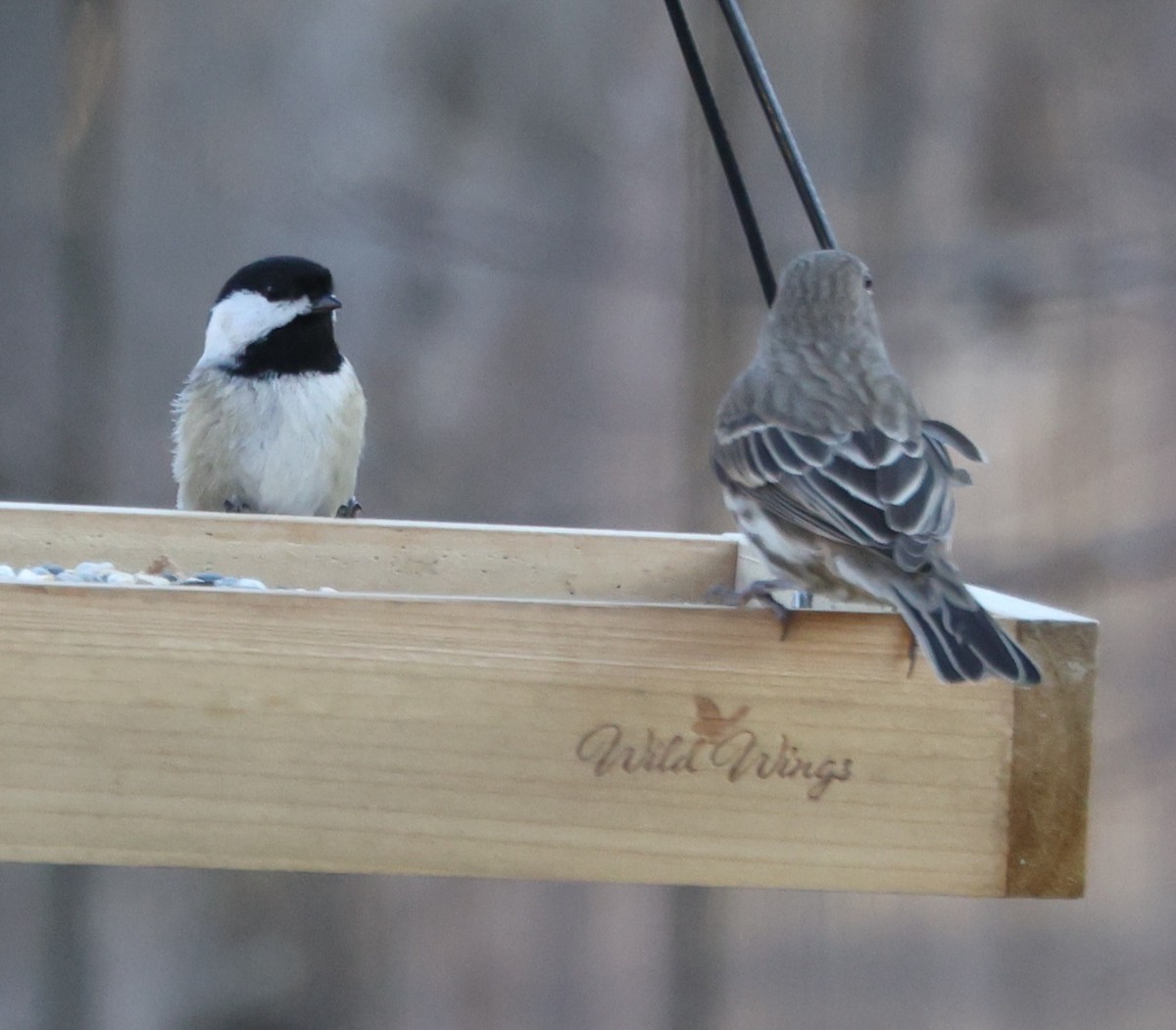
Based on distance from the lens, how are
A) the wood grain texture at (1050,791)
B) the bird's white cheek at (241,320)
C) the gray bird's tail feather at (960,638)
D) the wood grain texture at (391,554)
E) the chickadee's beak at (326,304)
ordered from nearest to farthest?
1. the gray bird's tail feather at (960,638)
2. the wood grain texture at (1050,791)
3. the wood grain texture at (391,554)
4. the chickadee's beak at (326,304)
5. the bird's white cheek at (241,320)

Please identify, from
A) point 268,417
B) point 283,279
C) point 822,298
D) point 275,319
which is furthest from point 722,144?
point 268,417

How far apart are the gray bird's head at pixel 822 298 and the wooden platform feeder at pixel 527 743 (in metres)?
0.80

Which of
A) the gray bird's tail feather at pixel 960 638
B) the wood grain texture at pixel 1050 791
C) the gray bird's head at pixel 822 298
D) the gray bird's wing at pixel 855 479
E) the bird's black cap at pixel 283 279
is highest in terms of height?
the bird's black cap at pixel 283 279

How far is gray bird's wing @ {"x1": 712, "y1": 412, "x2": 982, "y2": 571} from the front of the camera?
197 centimetres

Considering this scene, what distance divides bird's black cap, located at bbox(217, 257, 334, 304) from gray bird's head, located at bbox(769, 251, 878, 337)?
1.02 meters

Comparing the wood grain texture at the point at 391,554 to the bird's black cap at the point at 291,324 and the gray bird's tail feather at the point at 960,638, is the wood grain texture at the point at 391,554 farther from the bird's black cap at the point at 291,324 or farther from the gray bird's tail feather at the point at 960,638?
the gray bird's tail feather at the point at 960,638

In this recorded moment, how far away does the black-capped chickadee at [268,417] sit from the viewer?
3.33 metres

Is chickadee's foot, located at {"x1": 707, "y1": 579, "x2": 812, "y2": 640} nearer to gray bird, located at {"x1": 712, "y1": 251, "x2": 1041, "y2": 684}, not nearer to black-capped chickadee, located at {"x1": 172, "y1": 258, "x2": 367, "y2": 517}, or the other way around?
gray bird, located at {"x1": 712, "y1": 251, "x2": 1041, "y2": 684}

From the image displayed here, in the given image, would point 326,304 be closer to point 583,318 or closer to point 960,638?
point 583,318

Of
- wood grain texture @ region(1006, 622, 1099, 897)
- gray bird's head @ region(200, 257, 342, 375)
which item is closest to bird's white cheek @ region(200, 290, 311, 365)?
gray bird's head @ region(200, 257, 342, 375)

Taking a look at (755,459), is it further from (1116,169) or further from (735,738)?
(1116,169)

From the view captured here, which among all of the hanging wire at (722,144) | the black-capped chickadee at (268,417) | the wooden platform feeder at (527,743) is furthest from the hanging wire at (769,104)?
the black-capped chickadee at (268,417)

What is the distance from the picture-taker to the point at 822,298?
Result: 252cm

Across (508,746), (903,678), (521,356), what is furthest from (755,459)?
(521,356)
